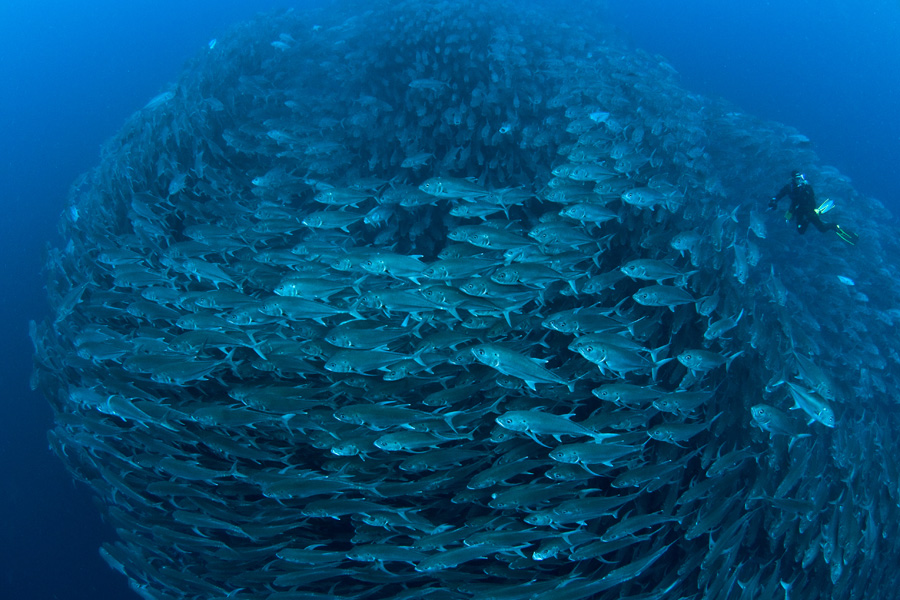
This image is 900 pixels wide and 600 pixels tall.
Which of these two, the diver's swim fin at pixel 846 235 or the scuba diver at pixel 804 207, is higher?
the scuba diver at pixel 804 207

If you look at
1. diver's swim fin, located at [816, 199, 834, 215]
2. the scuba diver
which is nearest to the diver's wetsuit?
the scuba diver

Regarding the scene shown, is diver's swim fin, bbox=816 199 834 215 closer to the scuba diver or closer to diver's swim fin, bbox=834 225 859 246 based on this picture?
the scuba diver

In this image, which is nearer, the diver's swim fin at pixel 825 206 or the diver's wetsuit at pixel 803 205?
the diver's swim fin at pixel 825 206

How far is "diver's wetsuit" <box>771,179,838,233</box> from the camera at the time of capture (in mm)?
6285

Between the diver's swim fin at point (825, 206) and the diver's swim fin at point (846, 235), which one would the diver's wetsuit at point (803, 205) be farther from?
the diver's swim fin at point (825, 206)

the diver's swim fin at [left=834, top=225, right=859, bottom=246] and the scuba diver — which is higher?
the scuba diver

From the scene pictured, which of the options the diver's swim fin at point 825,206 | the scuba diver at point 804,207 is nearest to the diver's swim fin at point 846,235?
the scuba diver at point 804,207

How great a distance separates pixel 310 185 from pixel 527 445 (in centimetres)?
509

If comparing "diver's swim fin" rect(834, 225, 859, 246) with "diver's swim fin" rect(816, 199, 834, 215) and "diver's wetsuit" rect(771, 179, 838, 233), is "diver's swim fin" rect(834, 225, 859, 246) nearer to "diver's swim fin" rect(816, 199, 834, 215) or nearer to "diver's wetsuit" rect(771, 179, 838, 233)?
"diver's wetsuit" rect(771, 179, 838, 233)

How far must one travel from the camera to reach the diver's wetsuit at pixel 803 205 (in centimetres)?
629

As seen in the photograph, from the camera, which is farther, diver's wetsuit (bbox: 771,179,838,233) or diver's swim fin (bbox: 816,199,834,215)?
diver's wetsuit (bbox: 771,179,838,233)

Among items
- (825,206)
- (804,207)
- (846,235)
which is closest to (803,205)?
(804,207)

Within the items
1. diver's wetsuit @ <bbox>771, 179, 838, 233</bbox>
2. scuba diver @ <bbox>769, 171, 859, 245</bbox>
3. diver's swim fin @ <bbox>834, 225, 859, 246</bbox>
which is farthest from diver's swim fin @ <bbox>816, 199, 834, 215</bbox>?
diver's swim fin @ <bbox>834, 225, 859, 246</bbox>

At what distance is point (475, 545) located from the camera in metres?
3.24
